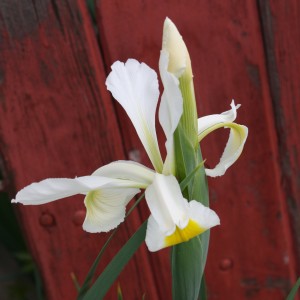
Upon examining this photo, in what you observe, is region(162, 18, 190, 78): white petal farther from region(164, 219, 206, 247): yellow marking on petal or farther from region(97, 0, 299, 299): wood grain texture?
region(97, 0, 299, 299): wood grain texture

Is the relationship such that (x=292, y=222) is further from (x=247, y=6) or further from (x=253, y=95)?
(x=247, y=6)

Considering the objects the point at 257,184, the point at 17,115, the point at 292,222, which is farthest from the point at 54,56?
the point at 292,222

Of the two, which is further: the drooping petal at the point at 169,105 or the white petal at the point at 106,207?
the white petal at the point at 106,207

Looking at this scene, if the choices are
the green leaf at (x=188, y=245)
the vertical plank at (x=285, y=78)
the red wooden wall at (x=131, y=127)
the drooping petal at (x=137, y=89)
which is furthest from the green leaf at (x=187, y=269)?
the vertical plank at (x=285, y=78)

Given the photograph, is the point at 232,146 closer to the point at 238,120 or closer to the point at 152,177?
the point at 152,177

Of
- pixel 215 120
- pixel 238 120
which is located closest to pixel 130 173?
pixel 215 120

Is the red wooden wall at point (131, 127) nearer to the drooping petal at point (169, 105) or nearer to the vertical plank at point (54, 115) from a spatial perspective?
the vertical plank at point (54, 115)

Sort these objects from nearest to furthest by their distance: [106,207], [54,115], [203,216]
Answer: [203,216], [106,207], [54,115]

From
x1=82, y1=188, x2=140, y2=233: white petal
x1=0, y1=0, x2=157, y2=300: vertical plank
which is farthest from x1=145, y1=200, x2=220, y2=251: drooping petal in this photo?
x1=0, y1=0, x2=157, y2=300: vertical plank
